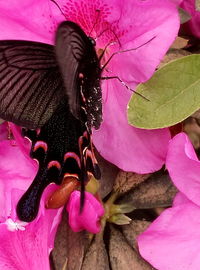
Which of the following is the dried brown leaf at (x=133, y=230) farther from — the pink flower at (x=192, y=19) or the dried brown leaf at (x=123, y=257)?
the pink flower at (x=192, y=19)

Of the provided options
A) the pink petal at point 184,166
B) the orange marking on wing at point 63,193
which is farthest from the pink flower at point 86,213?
the pink petal at point 184,166

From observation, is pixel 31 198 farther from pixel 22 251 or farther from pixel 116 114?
pixel 116 114

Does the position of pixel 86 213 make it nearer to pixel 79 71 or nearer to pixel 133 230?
pixel 133 230

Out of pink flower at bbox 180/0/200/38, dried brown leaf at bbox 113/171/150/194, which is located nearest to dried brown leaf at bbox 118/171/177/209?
dried brown leaf at bbox 113/171/150/194

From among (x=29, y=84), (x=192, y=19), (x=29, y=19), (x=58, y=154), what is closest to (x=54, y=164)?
(x=58, y=154)

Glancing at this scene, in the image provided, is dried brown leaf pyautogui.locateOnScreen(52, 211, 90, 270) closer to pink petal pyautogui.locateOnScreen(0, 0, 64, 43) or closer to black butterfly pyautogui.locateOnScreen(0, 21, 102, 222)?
black butterfly pyautogui.locateOnScreen(0, 21, 102, 222)
